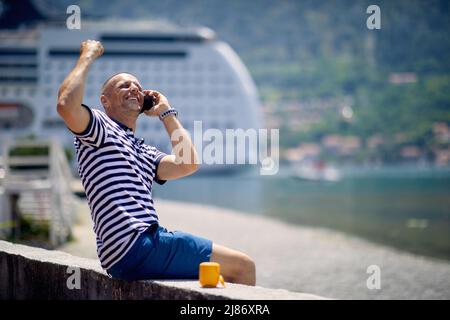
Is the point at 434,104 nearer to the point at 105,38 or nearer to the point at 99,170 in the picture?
the point at 105,38

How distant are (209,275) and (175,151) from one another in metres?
0.50

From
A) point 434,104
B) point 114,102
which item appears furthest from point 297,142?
point 114,102

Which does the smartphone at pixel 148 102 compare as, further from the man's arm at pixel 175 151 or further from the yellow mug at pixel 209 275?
the yellow mug at pixel 209 275

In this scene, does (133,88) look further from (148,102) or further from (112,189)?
(112,189)

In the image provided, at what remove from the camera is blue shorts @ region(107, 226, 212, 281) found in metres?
2.59

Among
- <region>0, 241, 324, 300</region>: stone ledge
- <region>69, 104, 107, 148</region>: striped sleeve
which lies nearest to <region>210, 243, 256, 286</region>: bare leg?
<region>0, 241, 324, 300</region>: stone ledge

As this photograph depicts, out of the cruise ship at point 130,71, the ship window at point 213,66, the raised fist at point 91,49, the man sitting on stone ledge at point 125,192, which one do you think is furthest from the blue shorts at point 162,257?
the ship window at point 213,66

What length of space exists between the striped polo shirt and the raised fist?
202mm

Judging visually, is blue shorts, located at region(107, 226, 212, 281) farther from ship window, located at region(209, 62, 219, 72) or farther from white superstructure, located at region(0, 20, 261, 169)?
ship window, located at region(209, 62, 219, 72)

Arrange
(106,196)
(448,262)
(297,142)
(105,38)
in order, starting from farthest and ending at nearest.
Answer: (297,142) < (105,38) < (448,262) < (106,196)

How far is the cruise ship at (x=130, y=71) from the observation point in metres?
61.8

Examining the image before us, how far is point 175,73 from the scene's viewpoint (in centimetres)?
Result: 6575
